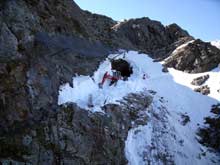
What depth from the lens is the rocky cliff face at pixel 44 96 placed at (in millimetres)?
18969

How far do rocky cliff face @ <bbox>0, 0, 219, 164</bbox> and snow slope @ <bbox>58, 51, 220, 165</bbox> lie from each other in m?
1.01

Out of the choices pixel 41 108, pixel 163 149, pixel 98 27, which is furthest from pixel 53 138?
pixel 98 27

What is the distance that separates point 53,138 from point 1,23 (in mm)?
7850

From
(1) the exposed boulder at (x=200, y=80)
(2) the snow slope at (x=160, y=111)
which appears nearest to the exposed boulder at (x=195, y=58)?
(1) the exposed boulder at (x=200, y=80)

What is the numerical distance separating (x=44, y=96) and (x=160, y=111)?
12.2 metres

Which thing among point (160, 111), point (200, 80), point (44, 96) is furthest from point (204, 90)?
point (44, 96)

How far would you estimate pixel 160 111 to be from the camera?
99.8ft

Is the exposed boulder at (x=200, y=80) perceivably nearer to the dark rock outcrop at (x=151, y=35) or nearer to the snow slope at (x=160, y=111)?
the snow slope at (x=160, y=111)

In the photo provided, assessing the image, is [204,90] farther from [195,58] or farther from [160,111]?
[160,111]

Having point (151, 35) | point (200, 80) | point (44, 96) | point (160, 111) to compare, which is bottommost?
point (44, 96)

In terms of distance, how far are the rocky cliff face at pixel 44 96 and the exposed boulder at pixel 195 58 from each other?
69.5 feet

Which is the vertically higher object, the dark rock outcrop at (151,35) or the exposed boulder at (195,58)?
the dark rock outcrop at (151,35)

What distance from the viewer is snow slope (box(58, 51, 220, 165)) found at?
24703 mm

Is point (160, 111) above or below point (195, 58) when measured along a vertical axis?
below
